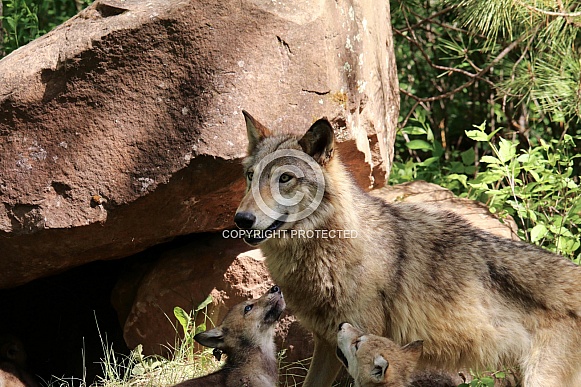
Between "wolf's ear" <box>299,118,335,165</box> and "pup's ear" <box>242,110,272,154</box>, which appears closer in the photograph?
"wolf's ear" <box>299,118,335,165</box>

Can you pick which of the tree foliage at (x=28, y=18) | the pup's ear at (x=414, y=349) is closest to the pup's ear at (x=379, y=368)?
the pup's ear at (x=414, y=349)

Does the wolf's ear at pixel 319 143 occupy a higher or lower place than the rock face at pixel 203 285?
higher

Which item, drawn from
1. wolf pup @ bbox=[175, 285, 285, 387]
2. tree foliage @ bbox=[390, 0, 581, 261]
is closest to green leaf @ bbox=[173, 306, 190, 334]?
wolf pup @ bbox=[175, 285, 285, 387]

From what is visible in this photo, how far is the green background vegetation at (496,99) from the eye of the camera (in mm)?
7477

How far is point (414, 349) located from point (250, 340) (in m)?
1.27

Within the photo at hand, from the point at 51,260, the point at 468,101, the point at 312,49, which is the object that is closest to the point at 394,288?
the point at 312,49

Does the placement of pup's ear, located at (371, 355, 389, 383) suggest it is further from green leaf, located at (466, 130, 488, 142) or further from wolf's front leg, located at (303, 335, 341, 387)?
green leaf, located at (466, 130, 488, 142)

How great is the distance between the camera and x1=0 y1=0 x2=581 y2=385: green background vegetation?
748 cm

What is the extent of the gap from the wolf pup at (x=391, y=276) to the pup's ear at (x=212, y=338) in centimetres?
65

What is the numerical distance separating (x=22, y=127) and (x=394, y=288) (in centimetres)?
300

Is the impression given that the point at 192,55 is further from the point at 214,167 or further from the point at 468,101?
the point at 468,101

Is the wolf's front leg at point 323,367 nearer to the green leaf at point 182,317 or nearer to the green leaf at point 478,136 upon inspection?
the green leaf at point 182,317

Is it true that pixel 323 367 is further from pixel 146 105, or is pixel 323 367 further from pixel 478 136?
pixel 478 136

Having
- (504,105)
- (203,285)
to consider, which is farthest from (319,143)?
(504,105)
